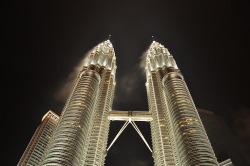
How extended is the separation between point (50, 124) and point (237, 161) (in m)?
89.3

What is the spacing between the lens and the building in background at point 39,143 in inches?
5157

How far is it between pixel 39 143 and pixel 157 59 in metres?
71.8

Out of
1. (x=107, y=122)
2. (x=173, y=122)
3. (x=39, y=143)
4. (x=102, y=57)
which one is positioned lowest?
(x=173, y=122)

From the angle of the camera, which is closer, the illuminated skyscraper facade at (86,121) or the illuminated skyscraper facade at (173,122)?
the illuminated skyscraper facade at (173,122)

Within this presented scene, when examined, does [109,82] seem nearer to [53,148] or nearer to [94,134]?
[94,134]

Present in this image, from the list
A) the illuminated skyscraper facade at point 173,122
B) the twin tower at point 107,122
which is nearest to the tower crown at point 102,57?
the twin tower at point 107,122

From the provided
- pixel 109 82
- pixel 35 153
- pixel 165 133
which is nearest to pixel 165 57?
pixel 109 82

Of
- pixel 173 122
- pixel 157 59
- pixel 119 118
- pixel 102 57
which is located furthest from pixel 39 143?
pixel 173 122

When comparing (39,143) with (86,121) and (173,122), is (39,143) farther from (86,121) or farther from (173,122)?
(173,122)

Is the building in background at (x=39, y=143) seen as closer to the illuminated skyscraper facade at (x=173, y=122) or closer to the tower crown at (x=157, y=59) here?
the tower crown at (x=157, y=59)

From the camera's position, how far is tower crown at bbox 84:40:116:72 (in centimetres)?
10279

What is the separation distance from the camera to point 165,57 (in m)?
105

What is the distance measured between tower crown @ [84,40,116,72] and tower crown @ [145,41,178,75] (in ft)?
43.9

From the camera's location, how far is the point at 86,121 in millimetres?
76188
